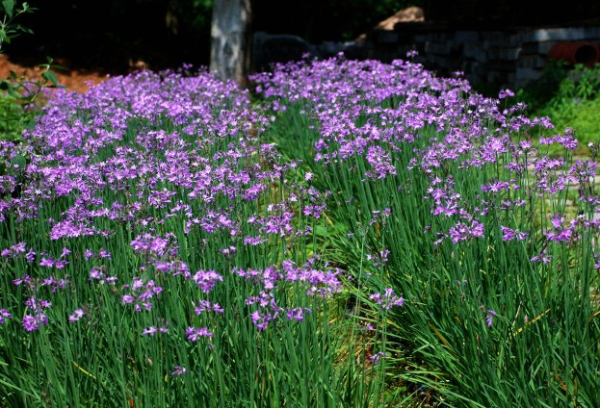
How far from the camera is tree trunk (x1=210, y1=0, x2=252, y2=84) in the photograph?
999cm

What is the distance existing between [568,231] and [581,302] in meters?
0.38

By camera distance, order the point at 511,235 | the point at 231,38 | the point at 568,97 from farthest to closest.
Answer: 1. the point at 231,38
2. the point at 568,97
3. the point at 511,235

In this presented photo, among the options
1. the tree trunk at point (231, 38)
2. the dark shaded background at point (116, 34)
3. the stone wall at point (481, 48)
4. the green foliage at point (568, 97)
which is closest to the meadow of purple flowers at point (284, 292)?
the green foliage at point (568, 97)

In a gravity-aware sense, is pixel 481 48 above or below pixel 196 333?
above

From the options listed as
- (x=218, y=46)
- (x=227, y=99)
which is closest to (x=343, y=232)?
(x=227, y=99)

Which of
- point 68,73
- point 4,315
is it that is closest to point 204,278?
point 4,315

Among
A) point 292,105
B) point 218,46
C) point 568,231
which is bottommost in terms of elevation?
point 568,231

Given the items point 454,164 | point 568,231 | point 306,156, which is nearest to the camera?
point 568,231

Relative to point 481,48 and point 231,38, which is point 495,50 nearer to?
point 481,48

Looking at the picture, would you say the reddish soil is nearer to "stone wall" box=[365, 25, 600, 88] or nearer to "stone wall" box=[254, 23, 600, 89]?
"stone wall" box=[254, 23, 600, 89]

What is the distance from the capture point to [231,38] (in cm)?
1001

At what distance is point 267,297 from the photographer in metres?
2.65

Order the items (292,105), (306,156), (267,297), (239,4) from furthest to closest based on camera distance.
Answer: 1. (239,4)
2. (292,105)
3. (306,156)
4. (267,297)

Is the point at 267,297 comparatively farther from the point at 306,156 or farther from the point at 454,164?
the point at 306,156
